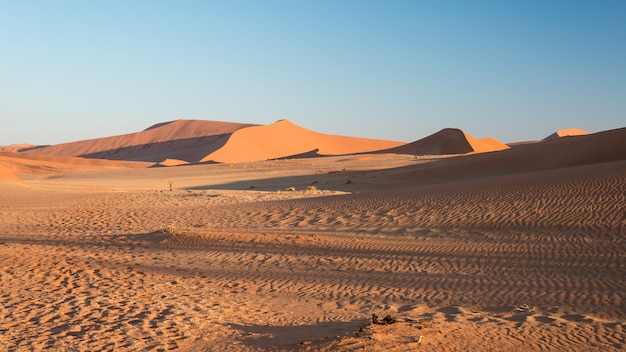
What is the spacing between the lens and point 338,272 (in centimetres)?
1012

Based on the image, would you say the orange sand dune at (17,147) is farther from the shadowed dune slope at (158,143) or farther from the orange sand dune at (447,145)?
the orange sand dune at (447,145)

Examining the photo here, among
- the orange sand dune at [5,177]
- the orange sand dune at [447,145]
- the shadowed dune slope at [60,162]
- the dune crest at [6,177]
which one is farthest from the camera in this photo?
the shadowed dune slope at [60,162]

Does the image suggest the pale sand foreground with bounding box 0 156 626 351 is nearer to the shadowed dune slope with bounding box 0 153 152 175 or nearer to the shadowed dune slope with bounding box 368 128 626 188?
the shadowed dune slope with bounding box 368 128 626 188

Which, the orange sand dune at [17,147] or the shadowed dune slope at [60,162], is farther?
the orange sand dune at [17,147]

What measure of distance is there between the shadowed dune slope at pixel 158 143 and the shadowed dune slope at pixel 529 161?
234ft

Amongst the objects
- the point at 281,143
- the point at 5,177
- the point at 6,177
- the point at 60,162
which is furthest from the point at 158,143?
the point at 5,177

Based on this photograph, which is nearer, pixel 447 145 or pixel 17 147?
pixel 447 145

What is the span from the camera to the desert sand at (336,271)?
638 cm

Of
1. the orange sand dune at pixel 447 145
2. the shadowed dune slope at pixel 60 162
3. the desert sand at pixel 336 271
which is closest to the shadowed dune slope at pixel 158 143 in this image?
the shadowed dune slope at pixel 60 162

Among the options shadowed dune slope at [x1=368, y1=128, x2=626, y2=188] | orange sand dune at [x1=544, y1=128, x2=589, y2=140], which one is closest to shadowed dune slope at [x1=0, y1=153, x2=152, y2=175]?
shadowed dune slope at [x1=368, y1=128, x2=626, y2=188]

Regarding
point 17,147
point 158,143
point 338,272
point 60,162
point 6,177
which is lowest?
point 338,272

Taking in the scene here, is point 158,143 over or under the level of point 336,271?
over

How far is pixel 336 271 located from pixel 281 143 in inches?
3359

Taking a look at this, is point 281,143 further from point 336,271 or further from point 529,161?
point 336,271
